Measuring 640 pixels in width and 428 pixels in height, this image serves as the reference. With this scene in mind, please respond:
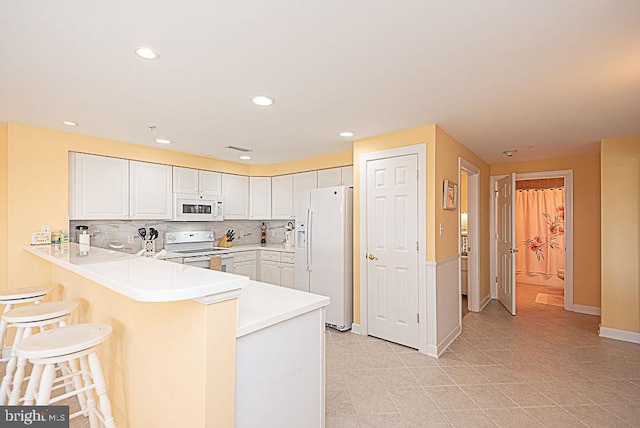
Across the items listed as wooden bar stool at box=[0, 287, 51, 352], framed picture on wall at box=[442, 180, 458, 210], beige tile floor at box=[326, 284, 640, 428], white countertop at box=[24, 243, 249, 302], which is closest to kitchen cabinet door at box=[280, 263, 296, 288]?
beige tile floor at box=[326, 284, 640, 428]

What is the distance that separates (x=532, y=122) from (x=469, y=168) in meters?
1.27

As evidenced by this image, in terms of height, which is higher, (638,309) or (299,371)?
(299,371)

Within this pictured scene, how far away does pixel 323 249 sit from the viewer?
404cm

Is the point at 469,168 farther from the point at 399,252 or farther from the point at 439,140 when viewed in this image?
the point at 399,252

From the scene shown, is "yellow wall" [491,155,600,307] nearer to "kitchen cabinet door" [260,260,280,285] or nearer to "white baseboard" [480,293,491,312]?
"white baseboard" [480,293,491,312]

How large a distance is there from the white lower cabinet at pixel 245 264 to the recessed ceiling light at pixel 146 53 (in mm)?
3415

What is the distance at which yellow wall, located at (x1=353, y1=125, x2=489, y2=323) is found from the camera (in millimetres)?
3127

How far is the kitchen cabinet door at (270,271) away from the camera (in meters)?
4.95

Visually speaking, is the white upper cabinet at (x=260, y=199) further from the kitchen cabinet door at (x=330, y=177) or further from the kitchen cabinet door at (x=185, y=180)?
the kitchen cabinet door at (x=330, y=177)

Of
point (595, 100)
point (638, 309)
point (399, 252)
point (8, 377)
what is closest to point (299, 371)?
point (8, 377)

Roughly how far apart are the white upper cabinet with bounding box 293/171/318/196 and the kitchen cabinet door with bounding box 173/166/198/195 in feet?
5.06

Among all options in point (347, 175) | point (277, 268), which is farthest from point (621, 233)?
point (277, 268)

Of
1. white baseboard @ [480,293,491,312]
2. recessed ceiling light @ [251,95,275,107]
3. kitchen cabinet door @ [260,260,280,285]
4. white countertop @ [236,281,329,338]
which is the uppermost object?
recessed ceiling light @ [251,95,275,107]

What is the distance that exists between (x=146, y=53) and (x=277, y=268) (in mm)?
3675
